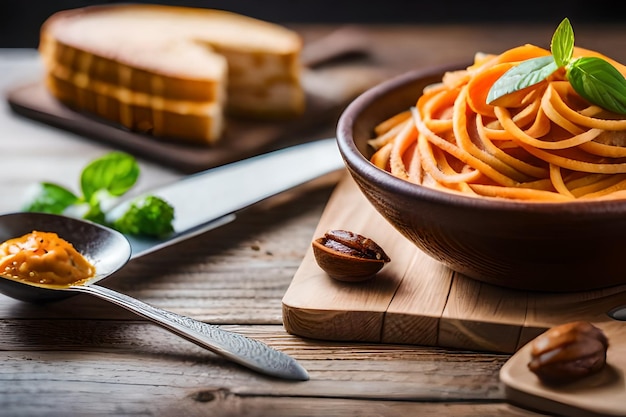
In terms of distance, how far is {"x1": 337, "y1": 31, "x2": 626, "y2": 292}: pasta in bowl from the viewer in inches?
80.5

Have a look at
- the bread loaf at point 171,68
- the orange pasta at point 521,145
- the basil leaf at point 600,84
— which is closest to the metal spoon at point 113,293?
the orange pasta at point 521,145

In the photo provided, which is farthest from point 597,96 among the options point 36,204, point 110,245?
point 36,204

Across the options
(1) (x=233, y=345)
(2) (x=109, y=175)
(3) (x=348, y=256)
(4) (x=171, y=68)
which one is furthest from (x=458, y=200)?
(4) (x=171, y=68)

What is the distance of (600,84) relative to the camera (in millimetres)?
2227

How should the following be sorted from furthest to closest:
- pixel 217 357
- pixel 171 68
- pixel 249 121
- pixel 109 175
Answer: pixel 249 121
pixel 171 68
pixel 109 175
pixel 217 357

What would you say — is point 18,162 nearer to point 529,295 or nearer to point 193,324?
point 193,324

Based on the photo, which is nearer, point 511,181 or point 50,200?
point 511,181

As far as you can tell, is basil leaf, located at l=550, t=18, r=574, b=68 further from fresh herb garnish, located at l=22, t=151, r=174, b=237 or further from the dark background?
the dark background

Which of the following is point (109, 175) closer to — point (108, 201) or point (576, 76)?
point (108, 201)

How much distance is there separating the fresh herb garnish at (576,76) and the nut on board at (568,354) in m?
0.63

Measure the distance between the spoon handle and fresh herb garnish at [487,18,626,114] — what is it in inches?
34.6

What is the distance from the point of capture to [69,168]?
355 centimetres

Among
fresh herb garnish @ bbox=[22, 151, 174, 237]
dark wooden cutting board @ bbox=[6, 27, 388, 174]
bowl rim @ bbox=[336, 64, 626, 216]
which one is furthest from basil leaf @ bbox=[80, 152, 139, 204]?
bowl rim @ bbox=[336, 64, 626, 216]

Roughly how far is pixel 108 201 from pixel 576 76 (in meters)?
1.75
